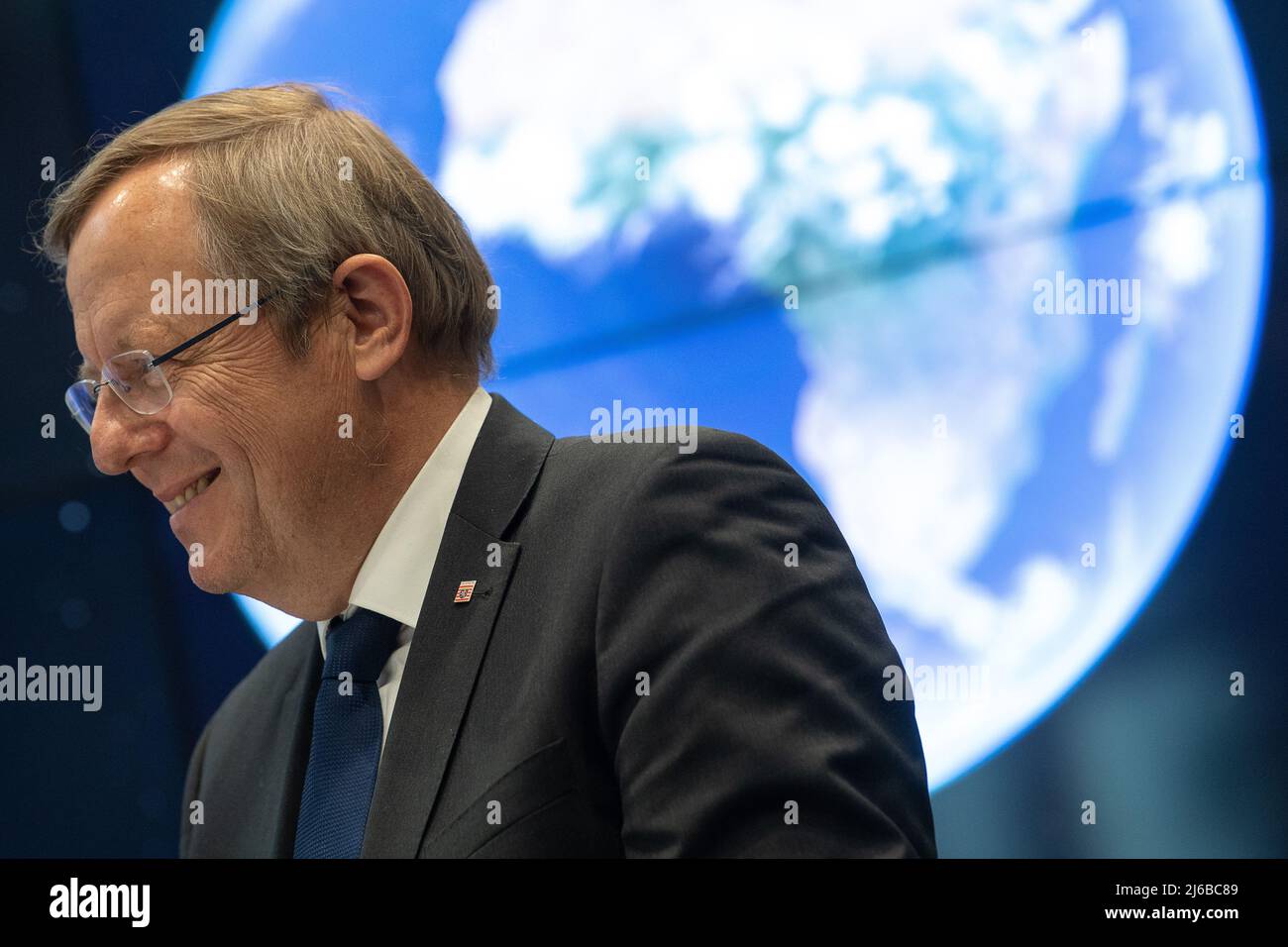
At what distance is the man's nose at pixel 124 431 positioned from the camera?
6.23ft

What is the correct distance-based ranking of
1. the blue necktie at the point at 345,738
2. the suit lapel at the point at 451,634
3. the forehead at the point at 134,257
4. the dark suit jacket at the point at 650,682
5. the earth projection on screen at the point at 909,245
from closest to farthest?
the dark suit jacket at the point at 650,682 → the suit lapel at the point at 451,634 → the blue necktie at the point at 345,738 → the forehead at the point at 134,257 → the earth projection on screen at the point at 909,245

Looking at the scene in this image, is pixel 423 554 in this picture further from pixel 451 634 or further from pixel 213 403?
pixel 213 403

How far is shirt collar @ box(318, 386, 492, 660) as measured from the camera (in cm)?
180

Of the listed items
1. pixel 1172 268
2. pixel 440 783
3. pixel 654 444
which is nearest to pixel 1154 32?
pixel 1172 268

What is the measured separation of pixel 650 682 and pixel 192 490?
916 millimetres

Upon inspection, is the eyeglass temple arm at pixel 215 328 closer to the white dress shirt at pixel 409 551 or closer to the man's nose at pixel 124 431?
the man's nose at pixel 124 431

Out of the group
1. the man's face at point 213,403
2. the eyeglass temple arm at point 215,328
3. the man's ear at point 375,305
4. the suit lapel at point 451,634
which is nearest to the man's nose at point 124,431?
the man's face at point 213,403

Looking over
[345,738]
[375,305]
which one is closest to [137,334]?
[375,305]

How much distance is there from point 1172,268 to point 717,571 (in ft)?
6.84

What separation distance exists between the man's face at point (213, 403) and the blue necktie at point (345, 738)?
17 centimetres

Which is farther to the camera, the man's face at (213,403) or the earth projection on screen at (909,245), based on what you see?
the earth projection on screen at (909,245)

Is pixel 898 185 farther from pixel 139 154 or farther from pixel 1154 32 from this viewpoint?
pixel 139 154

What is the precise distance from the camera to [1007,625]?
9.78ft

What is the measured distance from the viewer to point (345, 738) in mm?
1772
